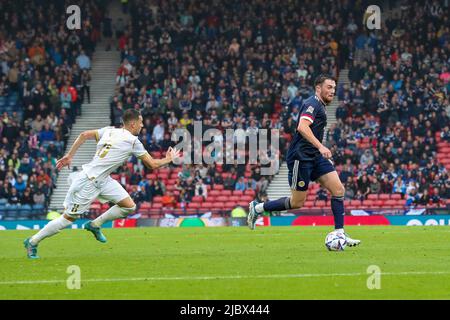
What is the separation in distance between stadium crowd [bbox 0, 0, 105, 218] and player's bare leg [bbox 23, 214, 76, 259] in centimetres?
1885

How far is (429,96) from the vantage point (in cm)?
3862

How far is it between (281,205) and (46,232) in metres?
4.03

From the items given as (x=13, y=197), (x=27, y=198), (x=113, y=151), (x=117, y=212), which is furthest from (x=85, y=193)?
(x=13, y=197)

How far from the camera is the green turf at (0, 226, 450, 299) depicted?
36.8 ft

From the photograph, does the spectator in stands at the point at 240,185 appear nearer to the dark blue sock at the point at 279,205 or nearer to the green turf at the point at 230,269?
the green turf at the point at 230,269

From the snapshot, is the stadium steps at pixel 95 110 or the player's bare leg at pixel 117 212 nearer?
the player's bare leg at pixel 117 212

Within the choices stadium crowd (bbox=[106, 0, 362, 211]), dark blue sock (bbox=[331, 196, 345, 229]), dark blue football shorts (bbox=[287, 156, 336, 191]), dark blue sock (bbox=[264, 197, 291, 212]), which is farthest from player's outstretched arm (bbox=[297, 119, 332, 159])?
stadium crowd (bbox=[106, 0, 362, 211])

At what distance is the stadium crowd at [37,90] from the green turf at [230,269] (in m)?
15.5

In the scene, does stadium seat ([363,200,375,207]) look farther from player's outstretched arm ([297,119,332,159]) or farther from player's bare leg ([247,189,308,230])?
player's outstretched arm ([297,119,332,159])

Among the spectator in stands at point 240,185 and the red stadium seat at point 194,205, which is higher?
the spectator in stands at point 240,185

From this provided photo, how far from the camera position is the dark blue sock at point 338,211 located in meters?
16.2

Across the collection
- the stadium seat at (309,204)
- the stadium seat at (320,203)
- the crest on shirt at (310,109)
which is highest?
the crest on shirt at (310,109)

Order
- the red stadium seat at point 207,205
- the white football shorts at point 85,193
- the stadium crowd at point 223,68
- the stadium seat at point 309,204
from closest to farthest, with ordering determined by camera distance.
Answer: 1. the white football shorts at point 85,193
2. the stadium seat at point 309,204
3. the red stadium seat at point 207,205
4. the stadium crowd at point 223,68

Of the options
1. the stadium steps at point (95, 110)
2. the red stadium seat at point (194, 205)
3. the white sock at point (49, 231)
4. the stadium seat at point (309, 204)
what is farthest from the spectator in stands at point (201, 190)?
the white sock at point (49, 231)
